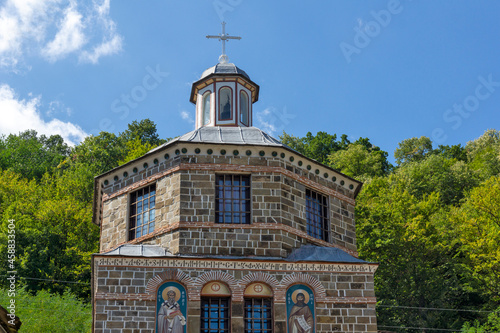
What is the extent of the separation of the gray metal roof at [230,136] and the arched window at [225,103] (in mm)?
2449

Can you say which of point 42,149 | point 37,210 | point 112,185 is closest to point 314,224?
point 112,185

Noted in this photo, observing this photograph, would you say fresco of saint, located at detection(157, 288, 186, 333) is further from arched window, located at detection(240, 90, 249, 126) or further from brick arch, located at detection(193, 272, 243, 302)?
arched window, located at detection(240, 90, 249, 126)

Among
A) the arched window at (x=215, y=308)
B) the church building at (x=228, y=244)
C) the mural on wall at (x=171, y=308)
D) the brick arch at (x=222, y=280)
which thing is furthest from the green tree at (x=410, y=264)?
the mural on wall at (x=171, y=308)

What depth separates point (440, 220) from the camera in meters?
38.0

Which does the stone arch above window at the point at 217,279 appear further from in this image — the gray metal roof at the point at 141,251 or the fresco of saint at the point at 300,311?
the fresco of saint at the point at 300,311

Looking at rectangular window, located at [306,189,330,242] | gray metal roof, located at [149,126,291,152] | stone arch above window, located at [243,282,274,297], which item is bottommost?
stone arch above window, located at [243,282,274,297]

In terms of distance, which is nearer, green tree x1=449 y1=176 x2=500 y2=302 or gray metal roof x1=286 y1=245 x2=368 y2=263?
gray metal roof x1=286 y1=245 x2=368 y2=263

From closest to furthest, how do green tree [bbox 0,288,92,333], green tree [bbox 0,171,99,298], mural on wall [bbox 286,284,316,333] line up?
mural on wall [bbox 286,284,316,333], green tree [bbox 0,288,92,333], green tree [bbox 0,171,99,298]

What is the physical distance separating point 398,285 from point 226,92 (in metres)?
14.6

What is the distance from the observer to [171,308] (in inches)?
720

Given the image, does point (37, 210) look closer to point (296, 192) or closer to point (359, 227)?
point (359, 227)

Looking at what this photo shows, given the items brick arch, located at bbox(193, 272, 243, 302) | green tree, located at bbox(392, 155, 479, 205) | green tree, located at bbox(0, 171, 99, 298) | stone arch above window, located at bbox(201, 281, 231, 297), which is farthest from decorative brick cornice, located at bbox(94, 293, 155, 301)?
green tree, located at bbox(392, 155, 479, 205)

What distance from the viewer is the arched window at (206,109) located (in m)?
25.9

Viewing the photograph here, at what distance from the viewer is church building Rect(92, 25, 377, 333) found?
18.4 meters
